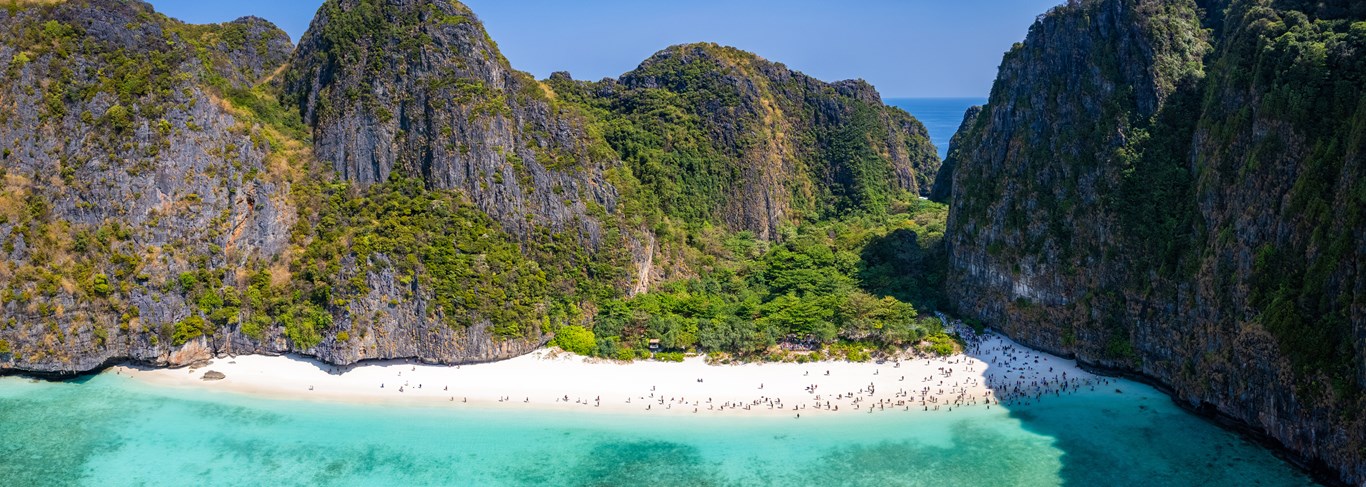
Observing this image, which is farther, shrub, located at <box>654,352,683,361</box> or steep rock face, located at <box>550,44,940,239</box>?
steep rock face, located at <box>550,44,940,239</box>

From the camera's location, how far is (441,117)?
62375 millimetres

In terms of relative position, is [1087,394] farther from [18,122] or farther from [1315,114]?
[18,122]

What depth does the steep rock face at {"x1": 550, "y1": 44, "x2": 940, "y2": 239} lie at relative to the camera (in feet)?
285

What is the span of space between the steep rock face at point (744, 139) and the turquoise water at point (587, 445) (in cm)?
3607

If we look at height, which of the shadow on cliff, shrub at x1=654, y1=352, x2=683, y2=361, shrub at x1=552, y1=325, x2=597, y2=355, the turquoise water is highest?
the shadow on cliff

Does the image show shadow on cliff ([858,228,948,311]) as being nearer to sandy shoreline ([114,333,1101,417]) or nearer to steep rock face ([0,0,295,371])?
sandy shoreline ([114,333,1101,417])

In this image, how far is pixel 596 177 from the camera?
68.4 metres

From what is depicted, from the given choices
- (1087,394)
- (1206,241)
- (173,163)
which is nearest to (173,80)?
(173,163)

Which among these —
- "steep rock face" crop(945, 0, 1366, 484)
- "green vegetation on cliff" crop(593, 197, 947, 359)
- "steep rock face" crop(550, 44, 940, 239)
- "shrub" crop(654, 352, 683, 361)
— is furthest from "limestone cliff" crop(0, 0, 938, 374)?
"steep rock face" crop(945, 0, 1366, 484)

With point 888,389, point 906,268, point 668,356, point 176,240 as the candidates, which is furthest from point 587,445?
point 906,268

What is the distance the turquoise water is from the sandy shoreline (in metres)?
1.41

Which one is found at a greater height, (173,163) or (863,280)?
(173,163)

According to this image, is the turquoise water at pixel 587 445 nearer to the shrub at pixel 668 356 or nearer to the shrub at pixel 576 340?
the shrub at pixel 668 356

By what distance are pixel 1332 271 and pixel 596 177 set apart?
50751 millimetres
